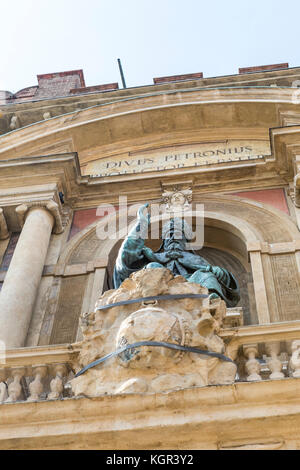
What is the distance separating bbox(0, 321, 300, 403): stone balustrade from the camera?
20.0 feet

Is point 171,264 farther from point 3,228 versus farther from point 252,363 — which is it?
point 3,228

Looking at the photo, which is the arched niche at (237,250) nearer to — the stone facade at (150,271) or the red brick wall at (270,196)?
the stone facade at (150,271)

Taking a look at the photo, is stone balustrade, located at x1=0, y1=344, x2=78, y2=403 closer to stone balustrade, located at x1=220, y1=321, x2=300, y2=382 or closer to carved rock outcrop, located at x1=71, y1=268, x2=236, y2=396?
carved rock outcrop, located at x1=71, y1=268, x2=236, y2=396

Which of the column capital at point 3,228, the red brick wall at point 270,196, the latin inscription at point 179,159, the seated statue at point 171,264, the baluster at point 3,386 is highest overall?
the latin inscription at point 179,159

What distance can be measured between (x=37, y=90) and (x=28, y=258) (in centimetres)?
1108

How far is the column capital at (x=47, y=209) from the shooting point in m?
11.0

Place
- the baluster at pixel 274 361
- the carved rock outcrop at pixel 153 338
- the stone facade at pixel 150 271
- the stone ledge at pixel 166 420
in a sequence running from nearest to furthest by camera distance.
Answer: the stone ledge at pixel 166 420 < the stone facade at pixel 150 271 < the carved rock outcrop at pixel 153 338 < the baluster at pixel 274 361

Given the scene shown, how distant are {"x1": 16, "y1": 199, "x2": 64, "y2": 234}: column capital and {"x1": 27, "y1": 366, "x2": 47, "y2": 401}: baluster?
4.85m

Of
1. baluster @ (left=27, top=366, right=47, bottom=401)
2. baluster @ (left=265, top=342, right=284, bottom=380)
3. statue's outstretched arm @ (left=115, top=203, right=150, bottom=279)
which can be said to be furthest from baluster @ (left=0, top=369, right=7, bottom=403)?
baluster @ (left=265, top=342, right=284, bottom=380)

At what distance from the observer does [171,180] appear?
1184 centimetres

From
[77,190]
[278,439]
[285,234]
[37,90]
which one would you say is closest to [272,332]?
[278,439]

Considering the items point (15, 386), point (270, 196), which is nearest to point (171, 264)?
point (15, 386)

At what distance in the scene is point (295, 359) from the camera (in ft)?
19.5

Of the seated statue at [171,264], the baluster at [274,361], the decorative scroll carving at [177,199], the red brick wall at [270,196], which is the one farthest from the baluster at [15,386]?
the red brick wall at [270,196]
